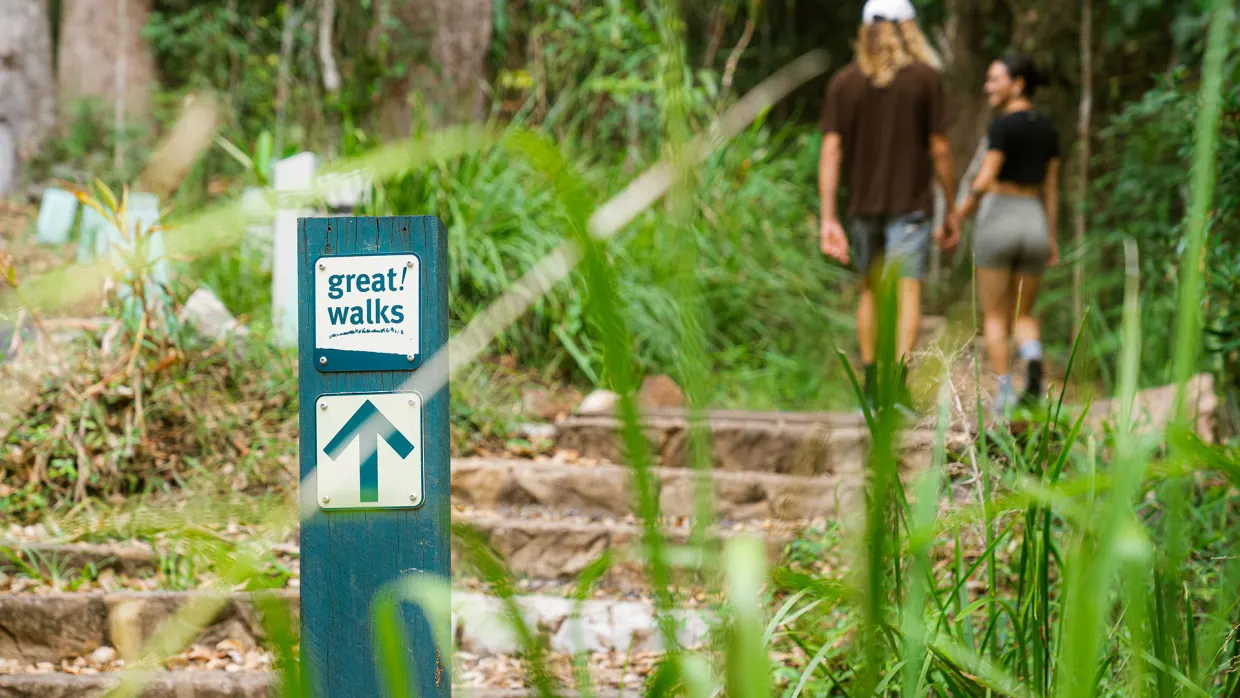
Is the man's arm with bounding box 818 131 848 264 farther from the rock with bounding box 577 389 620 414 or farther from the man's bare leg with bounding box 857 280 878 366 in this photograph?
the rock with bounding box 577 389 620 414

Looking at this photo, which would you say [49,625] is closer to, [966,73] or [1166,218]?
[1166,218]

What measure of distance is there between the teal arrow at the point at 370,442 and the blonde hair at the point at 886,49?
333cm

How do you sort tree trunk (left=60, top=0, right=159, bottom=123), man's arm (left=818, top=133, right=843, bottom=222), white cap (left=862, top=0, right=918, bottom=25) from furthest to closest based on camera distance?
tree trunk (left=60, top=0, right=159, bottom=123)
man's arm (left=818, top=133, right=843, bottom=222)
white cap (left=862, top=0, right=918, bottom=25)

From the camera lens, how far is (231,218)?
356 mm

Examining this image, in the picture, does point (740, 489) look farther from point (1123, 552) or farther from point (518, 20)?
point (518, 20)

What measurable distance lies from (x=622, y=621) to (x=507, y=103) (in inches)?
178

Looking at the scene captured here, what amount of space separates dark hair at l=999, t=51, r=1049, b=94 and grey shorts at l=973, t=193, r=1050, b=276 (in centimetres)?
46

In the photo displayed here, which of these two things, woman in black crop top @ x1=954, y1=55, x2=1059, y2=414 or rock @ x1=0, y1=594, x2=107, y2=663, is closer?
rock @ x1=0, y1=594, x2=107, y2=663

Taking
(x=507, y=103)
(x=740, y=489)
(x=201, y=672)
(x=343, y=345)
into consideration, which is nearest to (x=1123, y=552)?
(x=343, y=345)

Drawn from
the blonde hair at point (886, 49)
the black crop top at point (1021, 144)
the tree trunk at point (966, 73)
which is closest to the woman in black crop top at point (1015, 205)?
the black crop top at point (1021, 144)

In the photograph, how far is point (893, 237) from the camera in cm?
419

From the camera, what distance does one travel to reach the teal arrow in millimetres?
1329

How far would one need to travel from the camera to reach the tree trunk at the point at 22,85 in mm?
7695

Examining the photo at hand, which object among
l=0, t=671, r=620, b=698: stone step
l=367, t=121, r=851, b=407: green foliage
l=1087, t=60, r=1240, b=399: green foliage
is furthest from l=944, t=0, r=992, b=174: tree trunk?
l=0, t=671, r=620, b=698: stone step
